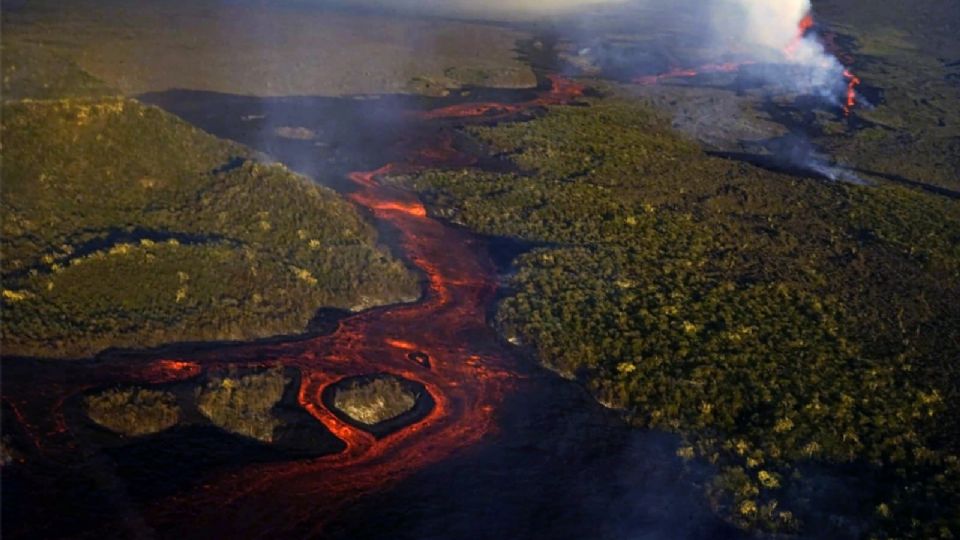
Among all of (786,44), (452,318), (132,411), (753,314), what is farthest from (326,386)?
(786,44)

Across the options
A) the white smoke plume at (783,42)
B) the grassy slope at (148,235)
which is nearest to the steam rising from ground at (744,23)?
the white smoke plume at (783,42)

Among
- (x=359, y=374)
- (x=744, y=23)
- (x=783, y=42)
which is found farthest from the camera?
(x=744, y=23)

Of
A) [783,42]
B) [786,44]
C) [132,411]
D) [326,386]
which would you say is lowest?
[326,386]

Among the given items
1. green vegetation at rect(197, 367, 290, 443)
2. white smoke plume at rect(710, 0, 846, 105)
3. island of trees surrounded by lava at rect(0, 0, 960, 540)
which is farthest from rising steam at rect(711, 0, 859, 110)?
green vegetation at rect(197, 367, 290, 443)

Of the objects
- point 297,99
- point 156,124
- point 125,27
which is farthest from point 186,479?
point 125,27

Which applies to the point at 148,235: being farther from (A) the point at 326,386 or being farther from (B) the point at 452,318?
(B) the point at 452,318

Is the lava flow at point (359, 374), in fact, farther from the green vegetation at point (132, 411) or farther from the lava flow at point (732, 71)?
the lava flow at point (732, 71)

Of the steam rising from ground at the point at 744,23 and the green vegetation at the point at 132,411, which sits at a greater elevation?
the steam rising from ground at the point at 744,23
